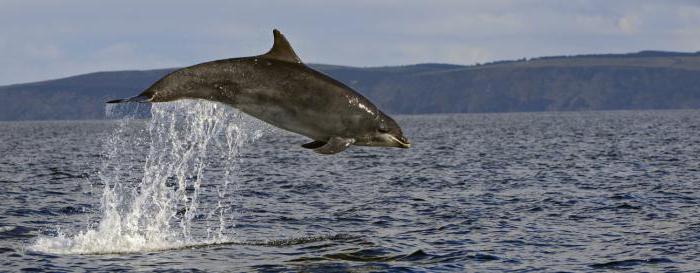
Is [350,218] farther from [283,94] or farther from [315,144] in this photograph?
[283,94]

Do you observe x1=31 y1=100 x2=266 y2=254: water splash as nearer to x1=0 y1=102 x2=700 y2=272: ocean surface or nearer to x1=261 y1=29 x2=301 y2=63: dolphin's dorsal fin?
x1=0 y1=102 x2=700 y2=272: ocean surface

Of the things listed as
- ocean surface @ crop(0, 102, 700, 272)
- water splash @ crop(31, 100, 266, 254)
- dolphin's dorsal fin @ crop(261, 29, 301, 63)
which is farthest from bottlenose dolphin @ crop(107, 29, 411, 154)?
water splash @ crop(31, 100, 266, 254)

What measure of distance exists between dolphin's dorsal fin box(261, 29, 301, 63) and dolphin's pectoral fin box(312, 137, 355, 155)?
5.40 ft

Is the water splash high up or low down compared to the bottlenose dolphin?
down

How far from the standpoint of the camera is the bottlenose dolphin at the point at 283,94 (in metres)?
18.6

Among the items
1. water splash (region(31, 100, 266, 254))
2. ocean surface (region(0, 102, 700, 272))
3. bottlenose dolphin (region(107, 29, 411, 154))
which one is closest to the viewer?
bottlenose dolphin (region(107, 29, 411, 154))

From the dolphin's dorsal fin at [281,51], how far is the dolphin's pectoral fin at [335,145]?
164 centimetres

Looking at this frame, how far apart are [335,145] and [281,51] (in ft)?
6.77

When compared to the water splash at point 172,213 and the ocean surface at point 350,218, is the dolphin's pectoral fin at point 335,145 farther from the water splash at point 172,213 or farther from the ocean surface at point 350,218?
the water splash at point 172,213

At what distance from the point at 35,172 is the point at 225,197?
17831mm

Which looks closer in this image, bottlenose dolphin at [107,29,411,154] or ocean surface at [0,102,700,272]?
bottlenose dolphin at [107,29,411,154]

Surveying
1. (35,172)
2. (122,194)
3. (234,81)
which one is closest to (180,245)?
(234,81)

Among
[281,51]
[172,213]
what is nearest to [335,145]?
[281,51]

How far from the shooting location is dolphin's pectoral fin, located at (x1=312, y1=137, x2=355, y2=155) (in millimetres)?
18372
